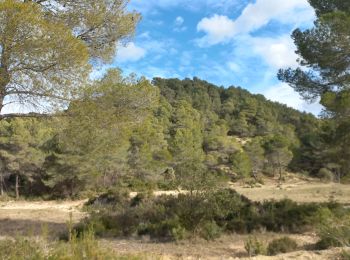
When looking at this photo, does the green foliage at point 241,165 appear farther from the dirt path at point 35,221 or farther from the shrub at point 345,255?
the shrub at point 345,255

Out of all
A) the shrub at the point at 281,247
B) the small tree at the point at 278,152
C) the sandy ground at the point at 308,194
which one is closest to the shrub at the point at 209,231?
the shrub at the point at 281,247

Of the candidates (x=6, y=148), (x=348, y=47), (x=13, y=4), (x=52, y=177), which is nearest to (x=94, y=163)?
(x=52, y=177)

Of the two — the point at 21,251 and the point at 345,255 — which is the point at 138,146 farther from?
the point at 21,251

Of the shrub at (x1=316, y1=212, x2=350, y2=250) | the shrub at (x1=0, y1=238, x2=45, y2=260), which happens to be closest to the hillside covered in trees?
the shrub at (x1=316, y1=212, x2=350, y2=250)

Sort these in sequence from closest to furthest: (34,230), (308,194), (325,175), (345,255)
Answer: (345,255)
(34,230)
(308,194)
(325,175)

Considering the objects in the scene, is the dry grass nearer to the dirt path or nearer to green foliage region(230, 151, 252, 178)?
the dirt path

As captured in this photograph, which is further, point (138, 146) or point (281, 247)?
point (138, 146)

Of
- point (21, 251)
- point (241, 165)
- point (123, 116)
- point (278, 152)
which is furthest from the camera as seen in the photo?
point (278, 152)

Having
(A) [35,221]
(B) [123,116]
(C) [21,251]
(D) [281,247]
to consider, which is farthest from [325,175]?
(C) [21,251]

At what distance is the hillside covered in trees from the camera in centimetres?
1026

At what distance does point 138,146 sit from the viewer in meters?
50.2

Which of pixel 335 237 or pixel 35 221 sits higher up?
pixel 335 237

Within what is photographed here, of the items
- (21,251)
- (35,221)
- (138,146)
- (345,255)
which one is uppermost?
(138,146)

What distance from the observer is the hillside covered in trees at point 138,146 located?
404 inches
